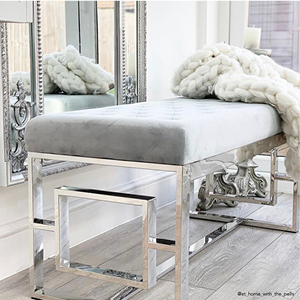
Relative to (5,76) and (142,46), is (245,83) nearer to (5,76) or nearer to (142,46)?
(142,46)

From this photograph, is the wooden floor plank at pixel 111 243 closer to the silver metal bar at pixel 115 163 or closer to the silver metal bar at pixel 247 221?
the silver metal bar at pixel 247 221

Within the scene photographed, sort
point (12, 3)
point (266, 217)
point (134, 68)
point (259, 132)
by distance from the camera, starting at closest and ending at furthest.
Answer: point (12, 3)
point (259, 132)
point (134, 68)
point (266, 217)

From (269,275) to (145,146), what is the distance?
76cm

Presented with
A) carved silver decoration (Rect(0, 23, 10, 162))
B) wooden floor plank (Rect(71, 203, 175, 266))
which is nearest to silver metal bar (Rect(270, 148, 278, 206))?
wooden floor plank (Rect(71, 203, 175, 266))

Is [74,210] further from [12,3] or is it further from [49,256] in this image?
[12,3]

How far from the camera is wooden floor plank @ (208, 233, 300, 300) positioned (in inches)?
66.6

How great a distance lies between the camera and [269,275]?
1.82 meters

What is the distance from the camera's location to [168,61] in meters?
2.75

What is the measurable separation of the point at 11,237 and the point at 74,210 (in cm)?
35

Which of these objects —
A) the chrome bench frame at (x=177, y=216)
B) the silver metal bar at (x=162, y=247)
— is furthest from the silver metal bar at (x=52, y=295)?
the silver metal bar at (x=162, y=247)

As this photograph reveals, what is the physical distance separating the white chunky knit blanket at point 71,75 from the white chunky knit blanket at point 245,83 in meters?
0.30

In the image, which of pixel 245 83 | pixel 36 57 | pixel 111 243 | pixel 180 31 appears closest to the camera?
pixel 36 57

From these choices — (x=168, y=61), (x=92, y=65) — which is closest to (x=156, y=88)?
(x=168, y=61)

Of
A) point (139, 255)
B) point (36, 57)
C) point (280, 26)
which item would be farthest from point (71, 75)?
point (280, 26)
